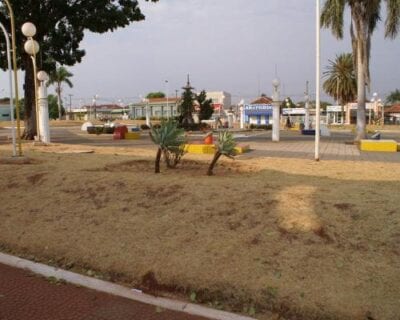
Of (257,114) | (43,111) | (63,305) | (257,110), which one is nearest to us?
(63,305)

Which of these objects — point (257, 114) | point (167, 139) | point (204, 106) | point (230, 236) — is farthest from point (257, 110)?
point (230, 236)

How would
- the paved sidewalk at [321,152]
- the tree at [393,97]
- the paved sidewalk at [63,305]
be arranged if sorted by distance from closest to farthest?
the paved sidewalk at [63,305] < the paved sidewalk at [321,152] < the tree at [393,97]

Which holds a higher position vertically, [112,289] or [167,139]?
[167,139]

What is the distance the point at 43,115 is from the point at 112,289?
1533cm

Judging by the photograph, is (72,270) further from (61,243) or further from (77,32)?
(77,32)

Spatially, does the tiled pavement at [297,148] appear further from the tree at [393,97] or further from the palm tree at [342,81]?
the tree at [393,97]

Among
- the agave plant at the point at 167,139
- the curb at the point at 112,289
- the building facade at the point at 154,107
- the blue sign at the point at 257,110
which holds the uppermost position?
the building facade at the point at 154,107

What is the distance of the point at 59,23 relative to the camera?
974 inches

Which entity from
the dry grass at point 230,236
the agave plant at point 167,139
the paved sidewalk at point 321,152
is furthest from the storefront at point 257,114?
the dry grass at point 230,236

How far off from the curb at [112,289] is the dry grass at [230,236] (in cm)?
19

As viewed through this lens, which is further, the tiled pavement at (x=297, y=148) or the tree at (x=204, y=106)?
the tree at (x=204, y=106)

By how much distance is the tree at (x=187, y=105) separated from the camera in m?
38.4

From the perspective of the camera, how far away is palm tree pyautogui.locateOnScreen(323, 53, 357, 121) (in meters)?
69.3

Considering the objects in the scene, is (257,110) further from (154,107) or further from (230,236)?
(230,236)
